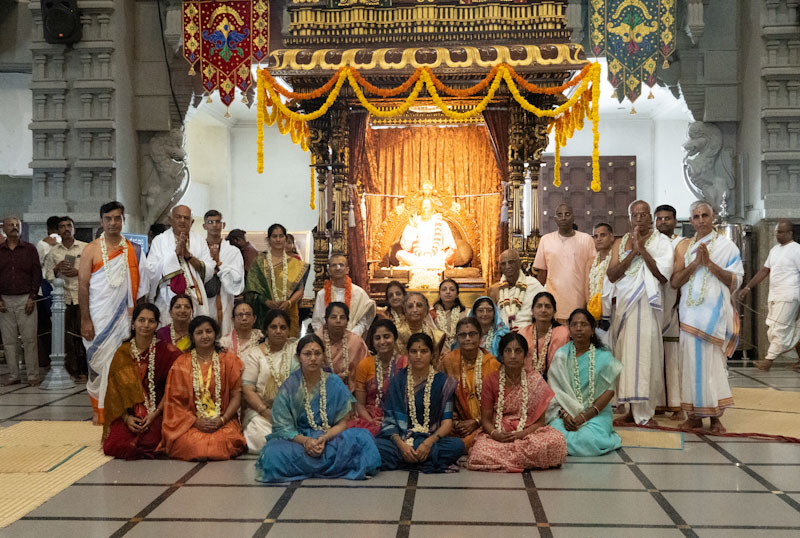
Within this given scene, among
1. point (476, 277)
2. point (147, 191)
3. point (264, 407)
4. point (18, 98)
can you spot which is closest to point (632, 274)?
point (264, 407)

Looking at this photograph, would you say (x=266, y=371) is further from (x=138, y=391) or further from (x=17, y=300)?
(x=17, y=300)

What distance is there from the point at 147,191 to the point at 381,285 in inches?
114

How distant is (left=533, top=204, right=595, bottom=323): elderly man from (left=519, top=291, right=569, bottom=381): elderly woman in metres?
1.01

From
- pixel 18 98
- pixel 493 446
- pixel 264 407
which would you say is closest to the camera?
pixel 493 446

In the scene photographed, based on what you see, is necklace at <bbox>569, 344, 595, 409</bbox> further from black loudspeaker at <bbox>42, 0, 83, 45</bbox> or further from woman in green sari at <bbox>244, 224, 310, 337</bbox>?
black loudspeaker at <bbox>42, 0, 83, 45</bbox>

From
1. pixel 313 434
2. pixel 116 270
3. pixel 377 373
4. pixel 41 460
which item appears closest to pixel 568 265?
pixel 377 373

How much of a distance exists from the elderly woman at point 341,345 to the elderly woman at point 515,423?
39.3 inches

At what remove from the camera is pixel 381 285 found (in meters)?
9.20

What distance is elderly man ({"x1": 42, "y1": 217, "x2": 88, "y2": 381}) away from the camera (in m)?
7.91

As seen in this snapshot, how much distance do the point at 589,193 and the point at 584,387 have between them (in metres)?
9.47

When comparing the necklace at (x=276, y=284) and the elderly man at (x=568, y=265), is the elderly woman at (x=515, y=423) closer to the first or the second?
the elderly man at (x=568, y=265)

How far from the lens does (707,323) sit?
5.53 meters

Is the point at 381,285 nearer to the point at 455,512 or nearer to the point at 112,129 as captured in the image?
the point at 112,129

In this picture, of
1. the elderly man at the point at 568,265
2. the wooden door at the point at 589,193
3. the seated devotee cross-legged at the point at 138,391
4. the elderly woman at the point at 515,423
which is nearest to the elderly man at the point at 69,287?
the seated devotee cross-legged at the point at 138,391
